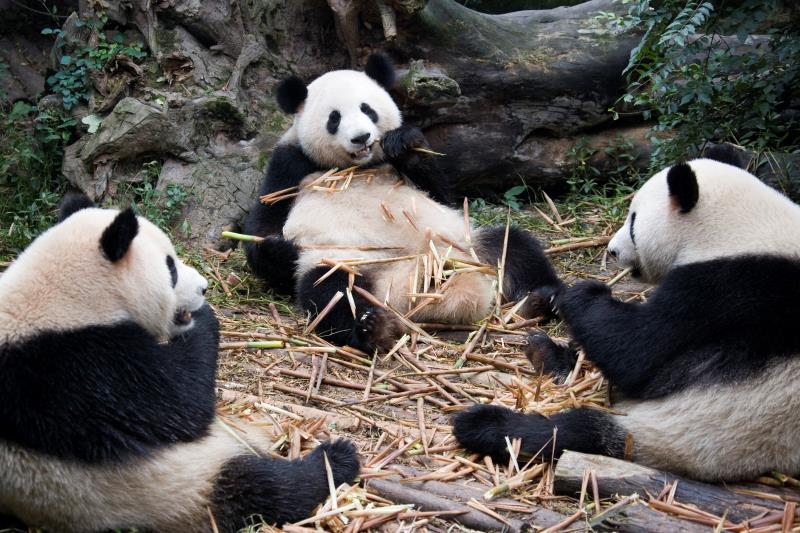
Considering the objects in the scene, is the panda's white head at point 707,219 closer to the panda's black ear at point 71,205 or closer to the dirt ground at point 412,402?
the dirt ground at point 412,402

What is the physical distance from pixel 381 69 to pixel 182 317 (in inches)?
113

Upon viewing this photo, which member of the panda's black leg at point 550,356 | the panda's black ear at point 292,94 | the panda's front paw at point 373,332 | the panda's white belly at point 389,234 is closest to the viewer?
the panda's black leg at point 550,356

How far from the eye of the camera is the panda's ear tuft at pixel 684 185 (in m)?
3.71

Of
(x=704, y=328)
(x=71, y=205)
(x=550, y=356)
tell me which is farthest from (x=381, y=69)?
(x=704, y=328)

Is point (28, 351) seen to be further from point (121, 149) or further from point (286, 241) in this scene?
point (121, 149)

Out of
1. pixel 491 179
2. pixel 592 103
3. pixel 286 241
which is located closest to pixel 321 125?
pixel 286 241

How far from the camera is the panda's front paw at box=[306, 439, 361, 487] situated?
339 centimetres

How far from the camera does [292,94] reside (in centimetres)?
592

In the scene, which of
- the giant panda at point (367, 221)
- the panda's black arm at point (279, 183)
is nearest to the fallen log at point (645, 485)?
the giant panda at point (367, 221)

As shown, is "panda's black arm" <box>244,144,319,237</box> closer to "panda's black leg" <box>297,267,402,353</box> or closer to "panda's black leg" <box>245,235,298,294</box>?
"panda's black leg" <box>245,235,298,294</box>

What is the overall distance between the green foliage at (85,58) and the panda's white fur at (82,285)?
3.68m

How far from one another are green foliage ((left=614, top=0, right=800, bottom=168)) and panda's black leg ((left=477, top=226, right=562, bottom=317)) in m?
1.30

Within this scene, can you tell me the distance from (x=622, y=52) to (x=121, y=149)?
13.5 ft

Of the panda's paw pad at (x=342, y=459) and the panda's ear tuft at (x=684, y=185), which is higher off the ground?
the panda's ear tuft at (x=684, y=185)
